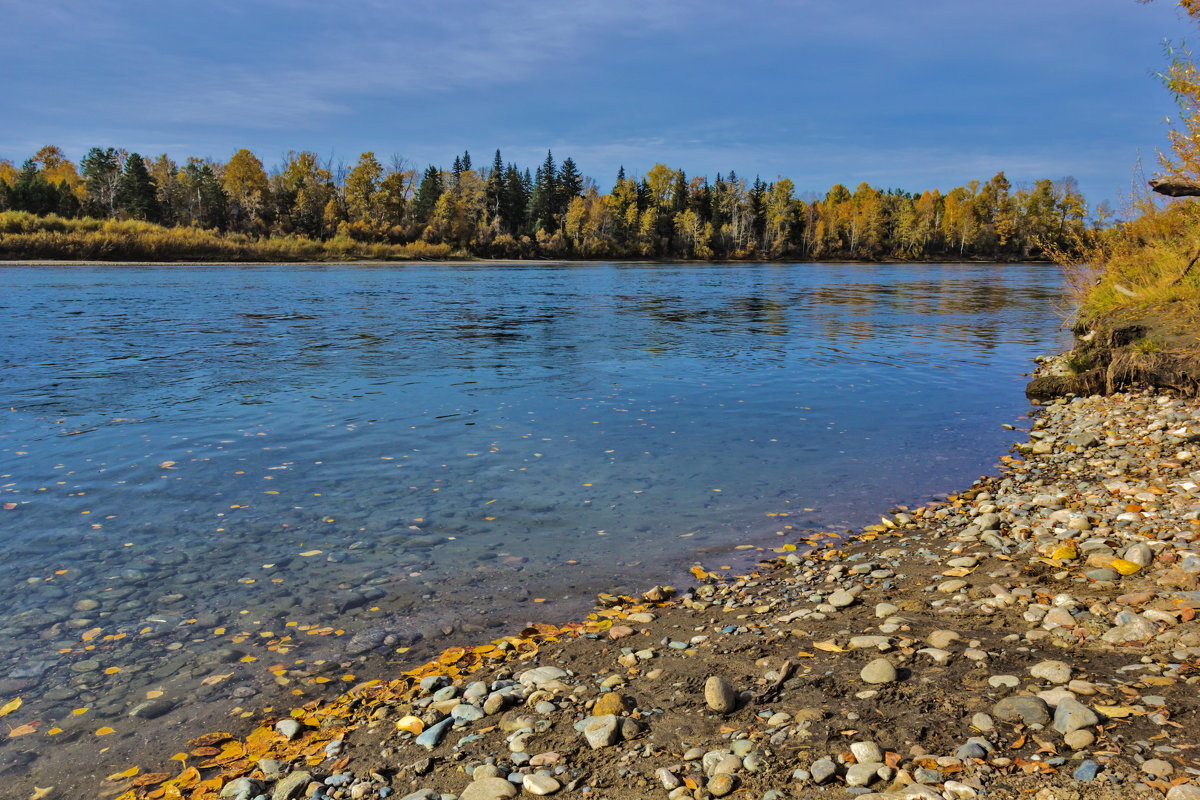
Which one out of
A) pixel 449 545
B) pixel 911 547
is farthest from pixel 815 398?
pixel 449 545

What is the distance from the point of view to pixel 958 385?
16.8 meters

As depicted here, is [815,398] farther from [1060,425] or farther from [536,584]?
[536,584]

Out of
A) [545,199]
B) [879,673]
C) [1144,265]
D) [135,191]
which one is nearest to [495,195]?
[545,199]

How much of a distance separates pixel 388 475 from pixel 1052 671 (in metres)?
7.65

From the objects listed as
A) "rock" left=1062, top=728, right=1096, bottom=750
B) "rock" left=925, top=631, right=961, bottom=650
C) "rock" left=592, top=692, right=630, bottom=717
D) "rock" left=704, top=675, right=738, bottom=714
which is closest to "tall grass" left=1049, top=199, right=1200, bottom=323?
"rock" left=925, top=631, right=961, bottom=650

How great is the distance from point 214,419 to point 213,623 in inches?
300

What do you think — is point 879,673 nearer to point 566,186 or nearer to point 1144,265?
point 1144,265

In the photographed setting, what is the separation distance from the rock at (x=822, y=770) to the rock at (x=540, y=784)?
48.0 inches

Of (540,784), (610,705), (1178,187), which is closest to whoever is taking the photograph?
(540,784)

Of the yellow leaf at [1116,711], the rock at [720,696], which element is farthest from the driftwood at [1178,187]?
the rock at [720,696]

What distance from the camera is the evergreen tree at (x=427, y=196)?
387 feet

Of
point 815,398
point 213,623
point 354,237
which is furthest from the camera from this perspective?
point 354,237

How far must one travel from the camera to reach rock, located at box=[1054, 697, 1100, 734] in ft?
10.9

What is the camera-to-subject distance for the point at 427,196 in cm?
12050
